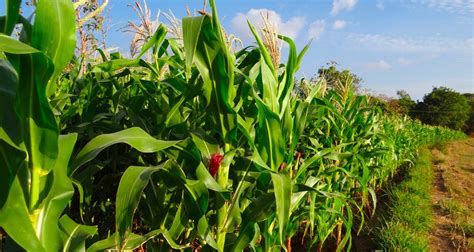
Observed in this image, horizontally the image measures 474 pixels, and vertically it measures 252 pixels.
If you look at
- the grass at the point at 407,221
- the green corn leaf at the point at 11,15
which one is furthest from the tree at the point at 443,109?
the green corn leaf at the point at 11,15

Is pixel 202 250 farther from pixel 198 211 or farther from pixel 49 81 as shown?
pixel 49 81

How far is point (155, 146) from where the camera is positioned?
1.18m

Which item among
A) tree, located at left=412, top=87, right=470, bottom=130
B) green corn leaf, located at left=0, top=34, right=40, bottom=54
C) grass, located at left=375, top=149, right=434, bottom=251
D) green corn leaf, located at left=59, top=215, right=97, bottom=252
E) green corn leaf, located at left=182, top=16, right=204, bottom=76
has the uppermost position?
tree, located at left=412, top=87, right=470, bottom=130

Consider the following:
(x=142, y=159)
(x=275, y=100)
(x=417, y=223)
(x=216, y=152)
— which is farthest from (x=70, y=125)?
(x=417, y=223)

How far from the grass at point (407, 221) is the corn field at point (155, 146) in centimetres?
103

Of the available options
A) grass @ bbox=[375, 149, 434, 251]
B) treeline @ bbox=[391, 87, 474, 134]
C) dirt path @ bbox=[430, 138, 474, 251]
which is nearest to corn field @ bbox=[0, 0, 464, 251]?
grass @ bbox=[375, 149, 434, 251]

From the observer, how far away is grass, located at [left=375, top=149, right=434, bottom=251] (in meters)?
3.19

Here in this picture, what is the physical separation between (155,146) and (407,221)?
3.56m

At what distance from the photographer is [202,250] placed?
1.72m

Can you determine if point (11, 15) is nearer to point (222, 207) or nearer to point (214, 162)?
point (214, 162)

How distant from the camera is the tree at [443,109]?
43.4 m

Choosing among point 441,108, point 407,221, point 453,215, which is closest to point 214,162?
point 407,221

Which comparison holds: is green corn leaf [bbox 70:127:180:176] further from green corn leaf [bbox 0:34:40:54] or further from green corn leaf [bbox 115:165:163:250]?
green corn leaf [bbox 0:34:40:54]

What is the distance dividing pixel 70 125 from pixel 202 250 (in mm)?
1154
